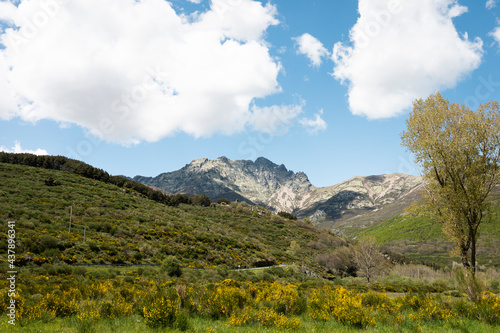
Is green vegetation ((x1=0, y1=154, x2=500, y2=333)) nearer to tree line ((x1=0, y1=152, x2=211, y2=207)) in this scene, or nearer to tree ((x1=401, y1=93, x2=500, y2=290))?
tree ((x1=401, y1=93, x2=500, y2=290))

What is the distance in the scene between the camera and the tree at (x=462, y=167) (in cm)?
1675

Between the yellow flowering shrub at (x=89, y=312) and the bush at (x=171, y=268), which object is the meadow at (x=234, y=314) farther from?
the bush at (x=171, y=268)

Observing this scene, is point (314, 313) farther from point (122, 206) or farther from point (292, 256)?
point (292, 256)

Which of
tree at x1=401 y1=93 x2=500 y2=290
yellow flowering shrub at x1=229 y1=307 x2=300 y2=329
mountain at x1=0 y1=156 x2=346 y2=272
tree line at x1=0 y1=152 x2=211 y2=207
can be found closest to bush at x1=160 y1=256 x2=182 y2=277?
mountain at x1=0 y1=156 x2=346 y2=272

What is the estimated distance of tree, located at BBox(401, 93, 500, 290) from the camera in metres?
16.8

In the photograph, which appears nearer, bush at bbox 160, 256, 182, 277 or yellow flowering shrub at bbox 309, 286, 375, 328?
yellow flowering shrub at bbox 309, 286, 375, 328

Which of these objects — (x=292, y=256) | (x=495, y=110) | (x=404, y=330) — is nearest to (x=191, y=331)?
(x=404, y=330)

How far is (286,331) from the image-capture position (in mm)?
8242

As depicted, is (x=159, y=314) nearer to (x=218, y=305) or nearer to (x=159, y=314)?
(x=159, y=314)

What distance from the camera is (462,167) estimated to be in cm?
1719

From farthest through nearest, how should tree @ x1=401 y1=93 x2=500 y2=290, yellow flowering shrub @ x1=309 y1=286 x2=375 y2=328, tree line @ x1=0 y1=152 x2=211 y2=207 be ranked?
tree line @ x1=0 y1=152 x2=211 y2=207, tree @ x1=401 y1=93 x2=500 y2=290, yellow flowering shrub @ x1=309 y1=286 x2=375 y2=328

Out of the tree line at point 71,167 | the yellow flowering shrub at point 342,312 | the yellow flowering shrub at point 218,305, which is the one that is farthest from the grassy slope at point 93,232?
the yellow flowering shrub at point 342,312

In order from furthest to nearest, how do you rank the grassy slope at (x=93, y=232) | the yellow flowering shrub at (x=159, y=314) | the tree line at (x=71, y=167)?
the tree line at (x=71, y=167)
the grassy slope at (x=93, y=232)
the yellow flowering shrub at (x=159, y=314)

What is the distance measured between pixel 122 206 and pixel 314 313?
5371cm
